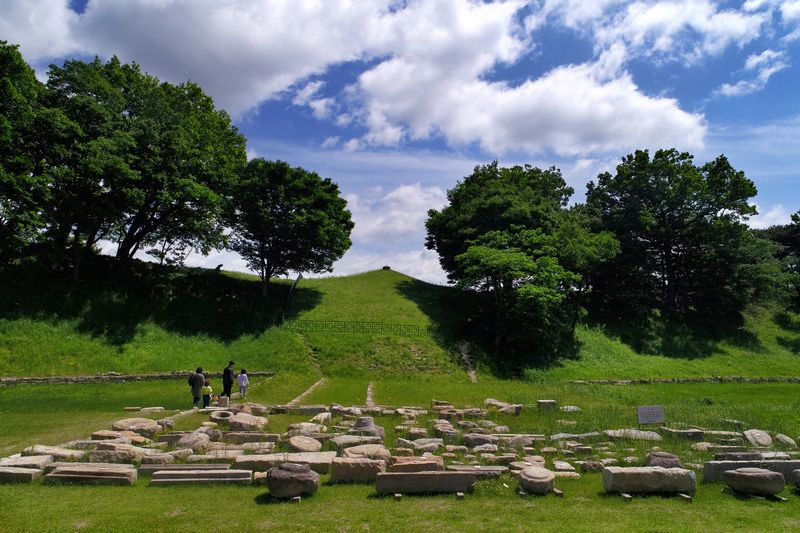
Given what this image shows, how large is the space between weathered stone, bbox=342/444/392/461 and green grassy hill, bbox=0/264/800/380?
19.9 meters

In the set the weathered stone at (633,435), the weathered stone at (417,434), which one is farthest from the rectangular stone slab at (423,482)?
the weathered stone at (633,435)

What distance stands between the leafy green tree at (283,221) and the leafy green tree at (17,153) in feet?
43.8

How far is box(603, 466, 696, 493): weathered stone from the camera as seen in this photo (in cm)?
959

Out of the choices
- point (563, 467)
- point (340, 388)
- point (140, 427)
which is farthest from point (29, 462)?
point (340, 388)

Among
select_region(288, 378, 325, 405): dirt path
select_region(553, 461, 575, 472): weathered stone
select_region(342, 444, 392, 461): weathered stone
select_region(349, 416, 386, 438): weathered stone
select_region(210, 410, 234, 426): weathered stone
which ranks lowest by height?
select_region(288, 378, 325, 405): dirt path

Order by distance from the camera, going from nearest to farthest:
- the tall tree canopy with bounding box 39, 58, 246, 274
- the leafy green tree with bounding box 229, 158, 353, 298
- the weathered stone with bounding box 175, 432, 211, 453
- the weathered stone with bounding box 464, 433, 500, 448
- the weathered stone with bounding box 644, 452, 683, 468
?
the weathered stone with bounding box 644, 452, 683, 468 < the weathered stone with bounding box 175, 432, 211, 453 < the weathered stone with bounding box 464, 433, 500, 448 < the tall tree canopy with bounding box 39, 58, 246, 274 < the leafy green tree with bounding box 229, 158, 353, 298

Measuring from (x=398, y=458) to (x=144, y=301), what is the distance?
3107 cm

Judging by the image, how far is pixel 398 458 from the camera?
10562mm

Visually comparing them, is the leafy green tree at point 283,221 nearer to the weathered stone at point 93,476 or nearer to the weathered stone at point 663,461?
the weathered stone at point 93,476

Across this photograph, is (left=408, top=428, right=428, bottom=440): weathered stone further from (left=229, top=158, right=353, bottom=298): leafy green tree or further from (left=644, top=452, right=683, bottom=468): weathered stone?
(left=229, top=158, right=353, bottom=298): leafy green tree

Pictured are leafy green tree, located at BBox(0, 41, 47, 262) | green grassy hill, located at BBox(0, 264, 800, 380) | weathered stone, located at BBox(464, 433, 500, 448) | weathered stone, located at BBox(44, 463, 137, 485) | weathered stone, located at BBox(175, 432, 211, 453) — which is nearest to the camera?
weathered stone, located at BBox(44, 463, 137, 485)

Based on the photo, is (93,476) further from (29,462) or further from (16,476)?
(29,462)

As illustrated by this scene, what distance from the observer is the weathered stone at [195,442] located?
12.7m

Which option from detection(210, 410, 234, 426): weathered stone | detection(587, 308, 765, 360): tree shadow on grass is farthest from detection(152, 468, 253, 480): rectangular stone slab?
detection(587, 308, 765, 360): tree shadow on grass
